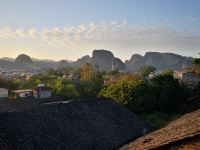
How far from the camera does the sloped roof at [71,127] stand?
16.0 metres

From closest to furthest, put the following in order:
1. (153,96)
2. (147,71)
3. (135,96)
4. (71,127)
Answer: (71,127), (135,96), (153,96), (147,71)

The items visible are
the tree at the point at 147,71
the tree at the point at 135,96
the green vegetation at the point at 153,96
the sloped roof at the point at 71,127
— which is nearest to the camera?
the sloped roof at the point at 71,127

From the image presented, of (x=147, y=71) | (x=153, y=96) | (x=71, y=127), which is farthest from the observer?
(x=147, y=71)

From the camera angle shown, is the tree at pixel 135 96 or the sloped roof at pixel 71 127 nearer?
the sloped roof at pixel 71 127

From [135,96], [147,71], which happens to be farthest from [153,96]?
[147,71]

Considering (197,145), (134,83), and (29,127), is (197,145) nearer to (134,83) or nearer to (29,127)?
(29,127)

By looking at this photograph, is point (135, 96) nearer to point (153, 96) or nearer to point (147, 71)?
point (153, 96)

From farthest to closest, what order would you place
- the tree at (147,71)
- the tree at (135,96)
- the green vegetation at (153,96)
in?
1. the tree at (147,71)
2. the tree at (135,96)
3. the green vegetation at (153,96)

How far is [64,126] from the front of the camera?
61.5 feet

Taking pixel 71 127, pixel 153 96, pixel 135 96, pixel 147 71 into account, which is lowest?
pixel 153 96

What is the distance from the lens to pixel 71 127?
19.0m

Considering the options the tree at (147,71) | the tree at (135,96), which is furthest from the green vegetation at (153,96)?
the tree at (147,71)

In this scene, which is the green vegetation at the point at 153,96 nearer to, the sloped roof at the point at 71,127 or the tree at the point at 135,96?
the tree at the point at 135,96

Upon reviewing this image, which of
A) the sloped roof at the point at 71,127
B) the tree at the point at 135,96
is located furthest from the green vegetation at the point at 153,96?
the sloped roof at the point at 71,127
